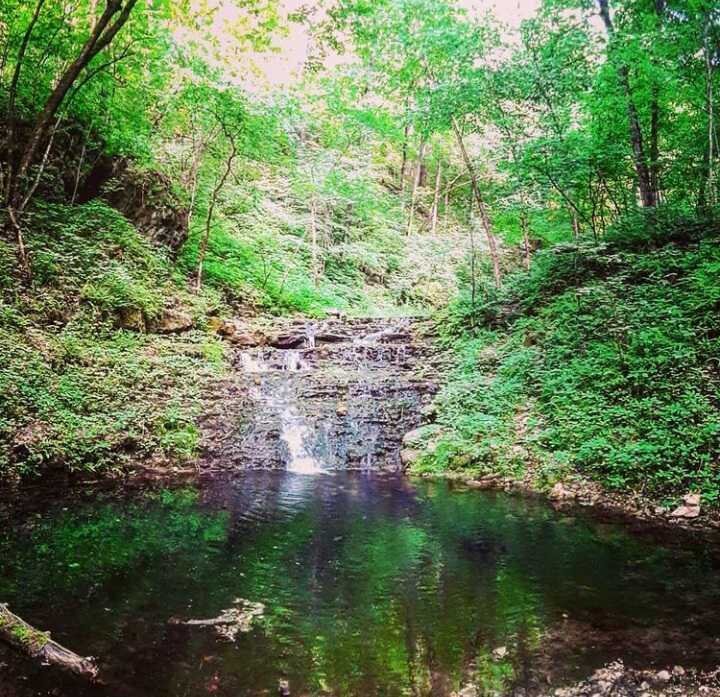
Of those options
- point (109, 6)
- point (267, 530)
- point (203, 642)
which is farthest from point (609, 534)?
point (109, 6)

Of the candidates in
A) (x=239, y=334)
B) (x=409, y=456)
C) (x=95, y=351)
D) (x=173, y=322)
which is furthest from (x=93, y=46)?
(x=239, y=334)

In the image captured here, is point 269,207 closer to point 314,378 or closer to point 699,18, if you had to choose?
point 314,378

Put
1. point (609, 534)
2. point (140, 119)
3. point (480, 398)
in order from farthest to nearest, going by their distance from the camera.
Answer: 1. point (140, 119)
2. point (480, 398)
3. point (609, 534)

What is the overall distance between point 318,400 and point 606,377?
5819 millimetres

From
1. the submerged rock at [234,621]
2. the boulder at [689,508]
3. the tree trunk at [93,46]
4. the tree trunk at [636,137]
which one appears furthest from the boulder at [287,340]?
the submerged rock at [234,621]

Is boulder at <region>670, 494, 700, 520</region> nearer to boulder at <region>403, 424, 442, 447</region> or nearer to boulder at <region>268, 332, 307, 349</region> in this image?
boulder at <region>403, 424, 442, 447</region>

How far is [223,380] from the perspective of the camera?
11.8m

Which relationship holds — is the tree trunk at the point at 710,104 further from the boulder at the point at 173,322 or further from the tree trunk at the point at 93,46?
the boulder at the point at 173,322

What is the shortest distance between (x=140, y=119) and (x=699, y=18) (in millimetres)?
13046

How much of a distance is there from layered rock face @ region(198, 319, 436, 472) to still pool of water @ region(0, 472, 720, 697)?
8.79 ft

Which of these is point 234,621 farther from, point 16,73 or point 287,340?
point 287,340

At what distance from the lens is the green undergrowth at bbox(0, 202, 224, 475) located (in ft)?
26.4

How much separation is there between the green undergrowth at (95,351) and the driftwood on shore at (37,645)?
4.94m

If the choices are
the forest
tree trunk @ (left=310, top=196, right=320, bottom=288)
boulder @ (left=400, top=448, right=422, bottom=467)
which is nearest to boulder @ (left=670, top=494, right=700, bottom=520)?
the forest
